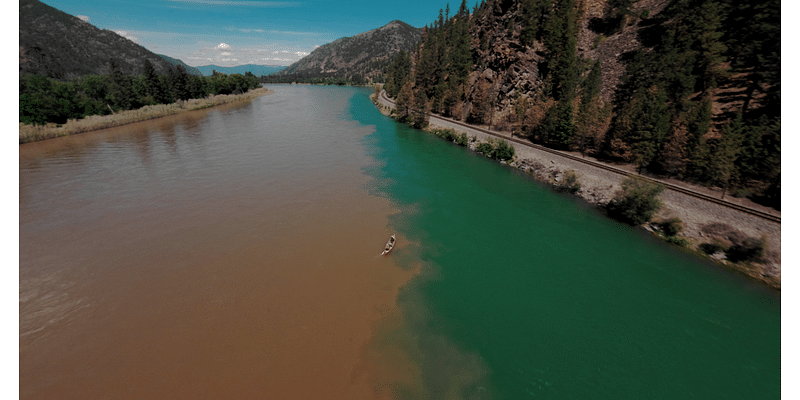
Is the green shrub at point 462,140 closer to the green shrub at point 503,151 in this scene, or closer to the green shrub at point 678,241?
the green shrub at point 503,151

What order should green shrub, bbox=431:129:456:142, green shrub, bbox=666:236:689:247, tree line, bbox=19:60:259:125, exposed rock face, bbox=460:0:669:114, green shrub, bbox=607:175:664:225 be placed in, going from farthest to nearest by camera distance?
tree line, bbox=19:60:259:125, green shrub, bbox=431:129:456:142, exposed rock face, bbox=460:0:669:114, green shrub, bbox=607:175:664:225, green shrub, bbox=666:236:689:247

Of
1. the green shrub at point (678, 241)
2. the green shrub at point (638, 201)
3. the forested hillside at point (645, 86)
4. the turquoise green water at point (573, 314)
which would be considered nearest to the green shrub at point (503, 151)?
the forested hillside at point (645, 86)

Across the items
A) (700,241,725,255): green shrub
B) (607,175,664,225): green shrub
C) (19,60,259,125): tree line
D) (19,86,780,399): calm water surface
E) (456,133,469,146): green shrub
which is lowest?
(19,86,780,399): calm water surface

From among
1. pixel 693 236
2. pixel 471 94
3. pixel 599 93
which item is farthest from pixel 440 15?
pixel 693 236

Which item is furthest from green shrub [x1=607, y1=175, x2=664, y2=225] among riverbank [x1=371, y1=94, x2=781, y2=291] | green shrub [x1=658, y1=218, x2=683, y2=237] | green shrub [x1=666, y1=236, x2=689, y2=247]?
green shrub [x1=666, y1=236, x2=689, y2=247]

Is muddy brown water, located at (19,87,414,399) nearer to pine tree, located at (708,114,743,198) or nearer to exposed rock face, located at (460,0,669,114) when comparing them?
pine tree, located at (708,114,743,198)

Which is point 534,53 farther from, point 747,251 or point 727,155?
point 747,251

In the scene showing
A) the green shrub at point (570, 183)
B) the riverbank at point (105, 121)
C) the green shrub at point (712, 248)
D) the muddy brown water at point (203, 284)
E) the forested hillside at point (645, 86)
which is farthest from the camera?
the riverbank at point (105, 121)

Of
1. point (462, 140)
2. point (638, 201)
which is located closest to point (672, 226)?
point (638, 201)
